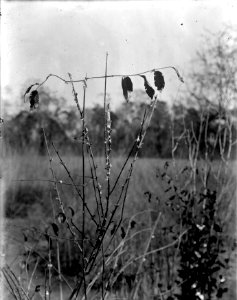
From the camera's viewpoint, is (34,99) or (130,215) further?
(130,215)

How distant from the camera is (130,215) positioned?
4.77m

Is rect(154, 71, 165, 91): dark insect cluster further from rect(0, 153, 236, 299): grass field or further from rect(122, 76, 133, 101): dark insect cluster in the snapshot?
rect(0, 153, 236, 299): grass field

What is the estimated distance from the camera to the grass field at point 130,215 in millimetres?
3346

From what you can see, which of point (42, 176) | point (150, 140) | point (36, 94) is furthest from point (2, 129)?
point (150, 140)

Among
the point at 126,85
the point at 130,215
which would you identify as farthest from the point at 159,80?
the point at 130,215

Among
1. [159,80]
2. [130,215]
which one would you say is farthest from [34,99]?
[130,215]

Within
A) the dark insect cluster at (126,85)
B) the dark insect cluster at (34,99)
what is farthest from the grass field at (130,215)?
the dark insect cluster at (126,85)

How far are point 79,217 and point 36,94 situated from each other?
12.1 feet

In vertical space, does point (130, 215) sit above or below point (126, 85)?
below

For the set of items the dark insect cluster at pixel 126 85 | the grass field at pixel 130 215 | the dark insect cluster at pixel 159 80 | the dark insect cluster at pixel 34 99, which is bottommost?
the grass field at pixel 130 215

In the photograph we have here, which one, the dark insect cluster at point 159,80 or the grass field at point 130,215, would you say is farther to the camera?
the grass field at point 130,215

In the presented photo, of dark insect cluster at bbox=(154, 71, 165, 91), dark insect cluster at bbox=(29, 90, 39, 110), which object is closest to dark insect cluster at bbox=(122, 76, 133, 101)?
dark insect cluster at bbox=(154, 71, 165, 91)

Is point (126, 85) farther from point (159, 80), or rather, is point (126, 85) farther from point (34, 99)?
point (34, 99)

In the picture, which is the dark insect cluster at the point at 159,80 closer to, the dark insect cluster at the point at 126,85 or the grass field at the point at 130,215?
the dark insect cluster at the point at 126,85
